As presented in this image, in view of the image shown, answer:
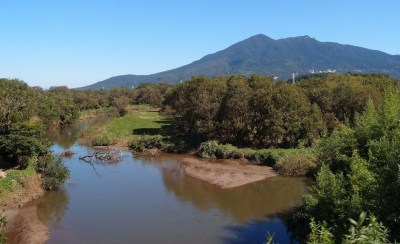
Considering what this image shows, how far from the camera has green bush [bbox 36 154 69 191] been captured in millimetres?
32438

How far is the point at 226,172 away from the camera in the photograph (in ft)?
129

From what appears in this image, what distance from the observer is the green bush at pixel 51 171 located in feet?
106

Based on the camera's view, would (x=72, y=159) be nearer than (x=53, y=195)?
No

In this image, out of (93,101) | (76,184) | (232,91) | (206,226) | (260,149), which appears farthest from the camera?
(93,101)

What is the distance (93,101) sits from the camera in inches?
4446

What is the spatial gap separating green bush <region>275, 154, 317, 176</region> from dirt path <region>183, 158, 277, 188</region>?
0.99m

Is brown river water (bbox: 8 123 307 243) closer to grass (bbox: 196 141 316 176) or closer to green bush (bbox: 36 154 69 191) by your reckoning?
green bush (bbox: 36 154 69 191)

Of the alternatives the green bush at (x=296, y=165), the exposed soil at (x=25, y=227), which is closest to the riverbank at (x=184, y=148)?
the green bush at (x=296, y=165)

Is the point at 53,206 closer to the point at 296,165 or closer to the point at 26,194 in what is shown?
the point at 26,194

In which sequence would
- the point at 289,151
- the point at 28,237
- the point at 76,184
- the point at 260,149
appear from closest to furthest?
1. the point at 28,237
2. the point at 76,184
3. the point at 289,151
4. the point at 260,149

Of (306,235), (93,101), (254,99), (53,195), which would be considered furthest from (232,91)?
(93,101)

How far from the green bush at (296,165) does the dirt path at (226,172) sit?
987mm

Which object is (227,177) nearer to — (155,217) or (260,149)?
(260,149)

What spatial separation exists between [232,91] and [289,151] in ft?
38.3
